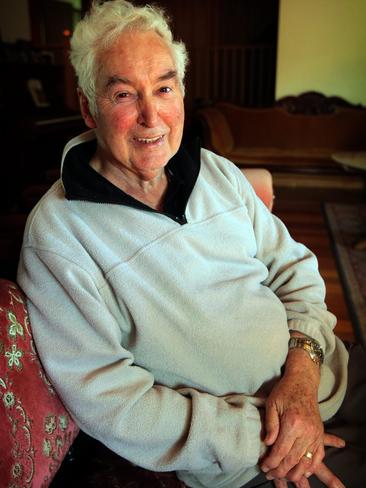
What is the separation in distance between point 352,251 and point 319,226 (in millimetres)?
565

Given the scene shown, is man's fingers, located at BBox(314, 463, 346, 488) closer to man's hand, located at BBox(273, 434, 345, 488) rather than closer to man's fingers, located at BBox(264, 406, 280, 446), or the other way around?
man's hand, located at BBox(273, 434, 345, 488)

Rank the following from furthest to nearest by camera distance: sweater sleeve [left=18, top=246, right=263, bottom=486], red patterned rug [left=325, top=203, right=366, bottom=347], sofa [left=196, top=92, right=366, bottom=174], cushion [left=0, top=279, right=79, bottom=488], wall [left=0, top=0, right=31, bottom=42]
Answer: wall [left=0, top=0, right=31, bottom=42], sofa [left=196, top=92, right=366, bottom=174], red patterned rug [left=325, top=203, right=366, bottom=347], sweater sleeve [left=18, top=246, right=263, bottom=486], cushion [left=0, top=279, right=79, bottom=488]

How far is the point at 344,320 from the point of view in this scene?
238cm

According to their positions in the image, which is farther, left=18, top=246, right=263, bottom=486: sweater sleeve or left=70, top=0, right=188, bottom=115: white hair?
left=70, top=0, right=188, bottom=115: white hair

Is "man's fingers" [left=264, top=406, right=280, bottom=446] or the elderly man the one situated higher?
the elderly man

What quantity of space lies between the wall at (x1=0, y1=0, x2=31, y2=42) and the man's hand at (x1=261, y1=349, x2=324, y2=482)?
19.6 ft

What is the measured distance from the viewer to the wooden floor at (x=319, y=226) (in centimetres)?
249

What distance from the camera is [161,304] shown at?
3.03ft

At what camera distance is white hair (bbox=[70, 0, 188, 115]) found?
0.95m

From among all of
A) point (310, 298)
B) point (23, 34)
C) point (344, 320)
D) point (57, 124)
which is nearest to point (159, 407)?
point (310, 298)

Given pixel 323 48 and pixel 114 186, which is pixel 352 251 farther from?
pixel 323 48

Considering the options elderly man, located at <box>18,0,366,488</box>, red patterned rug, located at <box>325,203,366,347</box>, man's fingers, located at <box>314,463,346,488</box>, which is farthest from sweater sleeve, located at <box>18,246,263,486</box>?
red patterned rug, located at <box>325,203,366,347</box>

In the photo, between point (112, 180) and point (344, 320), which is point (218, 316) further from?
point (344, 320)

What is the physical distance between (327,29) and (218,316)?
5.28 metres
